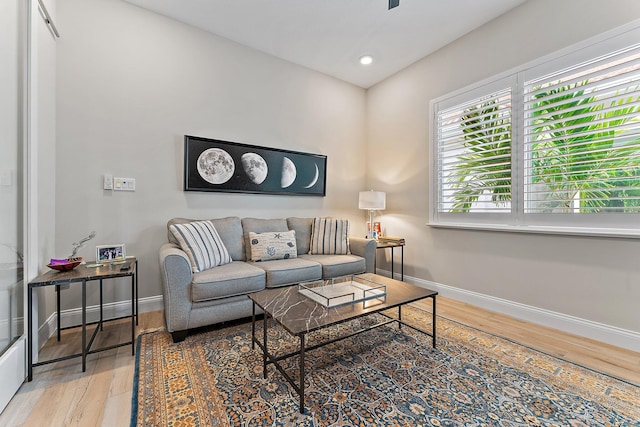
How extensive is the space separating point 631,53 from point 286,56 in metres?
3.07

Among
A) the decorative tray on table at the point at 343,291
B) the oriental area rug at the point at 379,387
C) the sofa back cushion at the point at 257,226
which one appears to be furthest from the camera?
the sofa back cushion at the point at 257,226

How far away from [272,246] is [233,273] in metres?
0.66

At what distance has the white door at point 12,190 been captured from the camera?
149 centimetres

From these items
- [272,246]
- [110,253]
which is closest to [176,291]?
[110,253]

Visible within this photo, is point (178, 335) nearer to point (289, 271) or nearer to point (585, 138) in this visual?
point (289, 271)

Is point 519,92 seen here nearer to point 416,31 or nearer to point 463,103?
point 463,103

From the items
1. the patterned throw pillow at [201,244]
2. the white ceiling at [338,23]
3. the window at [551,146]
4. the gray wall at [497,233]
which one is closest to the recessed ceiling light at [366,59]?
the white ceiling at [338,23]

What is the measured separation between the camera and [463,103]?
9.72 feet

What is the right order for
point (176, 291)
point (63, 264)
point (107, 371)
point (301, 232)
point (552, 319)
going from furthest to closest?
point (301, 232), point (552, 319), point (176, 291), point (63, 264), point (107, 371)

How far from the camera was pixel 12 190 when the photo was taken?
5.26 ft

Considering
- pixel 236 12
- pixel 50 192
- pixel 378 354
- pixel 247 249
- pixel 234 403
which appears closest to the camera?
pixel 234 403

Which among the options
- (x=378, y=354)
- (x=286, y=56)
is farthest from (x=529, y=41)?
(x=378, y=354)

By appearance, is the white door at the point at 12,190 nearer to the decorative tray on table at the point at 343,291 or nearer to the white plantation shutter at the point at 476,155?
the decorative tray on table at the point at 343,291

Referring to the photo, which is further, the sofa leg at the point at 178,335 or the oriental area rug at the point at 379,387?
the sofa leg at the point at 178,335
